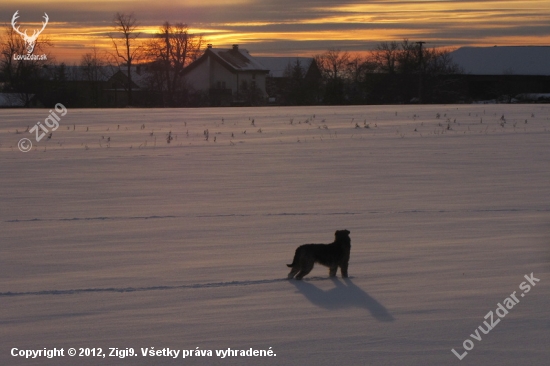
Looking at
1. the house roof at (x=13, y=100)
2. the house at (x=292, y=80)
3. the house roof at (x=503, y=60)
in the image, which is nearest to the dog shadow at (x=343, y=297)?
the house at (x=292, y=80)

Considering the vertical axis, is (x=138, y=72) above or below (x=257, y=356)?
above

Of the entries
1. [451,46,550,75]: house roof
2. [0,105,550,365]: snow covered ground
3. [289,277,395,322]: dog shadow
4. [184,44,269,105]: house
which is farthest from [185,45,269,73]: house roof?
[289,277,395,322]: dog shadow

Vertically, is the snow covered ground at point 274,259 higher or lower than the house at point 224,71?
lower

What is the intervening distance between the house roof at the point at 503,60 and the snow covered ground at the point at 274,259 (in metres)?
61.6

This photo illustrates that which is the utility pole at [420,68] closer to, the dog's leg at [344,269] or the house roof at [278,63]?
the house roof at [278,63]

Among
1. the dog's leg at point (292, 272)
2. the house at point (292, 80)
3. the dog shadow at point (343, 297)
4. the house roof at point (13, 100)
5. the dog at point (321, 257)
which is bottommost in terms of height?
the dog shadow at point (343, 297)

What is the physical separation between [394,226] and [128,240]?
10.8 feet

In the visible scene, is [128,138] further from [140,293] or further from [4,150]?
[140,293]

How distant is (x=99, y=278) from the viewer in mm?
6543

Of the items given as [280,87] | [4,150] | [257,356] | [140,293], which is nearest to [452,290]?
[257,356]

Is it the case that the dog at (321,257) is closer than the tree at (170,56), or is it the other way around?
the dog at (321,257)

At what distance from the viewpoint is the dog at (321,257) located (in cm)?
635

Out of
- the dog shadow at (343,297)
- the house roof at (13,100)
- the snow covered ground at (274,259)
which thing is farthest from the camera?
the house roof at (13,100)

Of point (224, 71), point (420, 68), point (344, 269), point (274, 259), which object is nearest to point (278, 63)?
point (224, 71)
